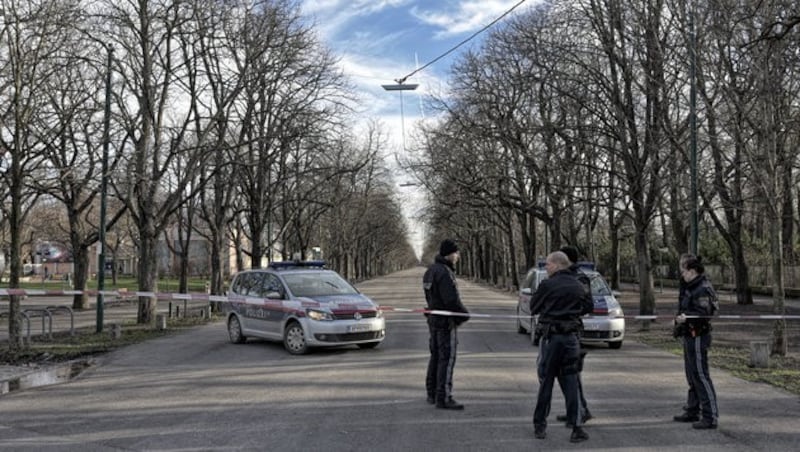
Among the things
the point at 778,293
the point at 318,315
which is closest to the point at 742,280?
the point at 778,293

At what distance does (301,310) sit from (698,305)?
771 cm

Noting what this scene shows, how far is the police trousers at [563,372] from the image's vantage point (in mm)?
6824

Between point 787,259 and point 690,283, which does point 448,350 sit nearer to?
point 690,283

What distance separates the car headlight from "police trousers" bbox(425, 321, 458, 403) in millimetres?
5059

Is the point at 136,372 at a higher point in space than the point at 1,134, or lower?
lower

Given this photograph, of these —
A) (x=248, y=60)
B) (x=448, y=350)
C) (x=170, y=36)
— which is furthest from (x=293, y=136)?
(x=448, y=350)

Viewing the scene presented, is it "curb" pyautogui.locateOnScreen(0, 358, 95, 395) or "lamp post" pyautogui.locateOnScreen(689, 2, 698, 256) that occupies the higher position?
"lamp post" pyautogui.locateOnScreen(689, 2, 698, 256)

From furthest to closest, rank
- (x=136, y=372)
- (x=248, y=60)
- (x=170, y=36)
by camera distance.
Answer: (x=248, y=60) < (x=170, y=36) < (x=136, y=372)

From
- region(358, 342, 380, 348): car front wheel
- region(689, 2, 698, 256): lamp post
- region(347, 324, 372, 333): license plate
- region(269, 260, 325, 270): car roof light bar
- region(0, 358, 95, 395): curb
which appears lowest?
region(0, 358, 95, 395): curb

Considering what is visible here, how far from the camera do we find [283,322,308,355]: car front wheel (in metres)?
13.4

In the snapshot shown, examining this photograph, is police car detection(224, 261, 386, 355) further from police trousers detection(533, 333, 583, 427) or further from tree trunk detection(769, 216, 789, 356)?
tree trunk detection(769, 216, 789, 356)

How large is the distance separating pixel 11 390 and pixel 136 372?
190 cm

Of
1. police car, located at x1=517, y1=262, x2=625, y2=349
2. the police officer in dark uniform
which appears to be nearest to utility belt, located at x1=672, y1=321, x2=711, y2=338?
the police officer in dark uniform

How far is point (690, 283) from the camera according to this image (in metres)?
7.72
